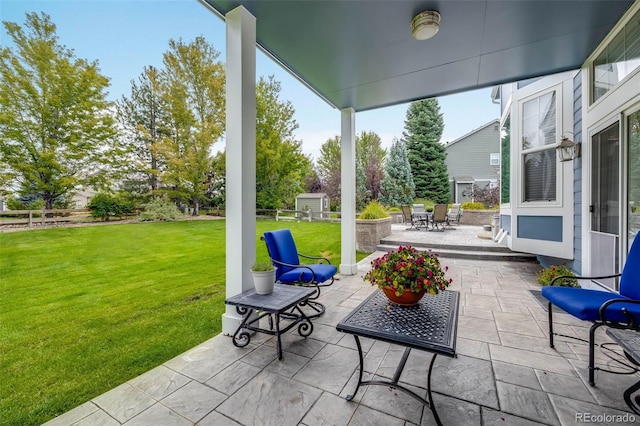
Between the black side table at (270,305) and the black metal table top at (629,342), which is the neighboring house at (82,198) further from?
the black metal table top at (629,342)

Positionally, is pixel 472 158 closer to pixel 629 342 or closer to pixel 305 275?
pixel 305 275

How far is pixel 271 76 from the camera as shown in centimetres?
1531

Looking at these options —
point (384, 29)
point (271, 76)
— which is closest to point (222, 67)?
point (271, 76)

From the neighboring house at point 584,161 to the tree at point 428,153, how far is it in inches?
468

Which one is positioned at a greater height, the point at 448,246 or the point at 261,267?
the point at 261,267

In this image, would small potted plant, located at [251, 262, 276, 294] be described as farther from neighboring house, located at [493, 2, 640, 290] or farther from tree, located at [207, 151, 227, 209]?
tree, located at [207, 151, 227, 209]

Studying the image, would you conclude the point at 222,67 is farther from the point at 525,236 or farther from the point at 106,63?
the point at 525,236

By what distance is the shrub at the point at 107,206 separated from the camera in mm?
10617

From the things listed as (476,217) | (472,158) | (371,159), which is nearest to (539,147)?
(476,217)

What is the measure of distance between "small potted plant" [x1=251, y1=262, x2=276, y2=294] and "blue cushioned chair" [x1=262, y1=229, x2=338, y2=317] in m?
0.48

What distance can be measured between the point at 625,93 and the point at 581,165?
4.13ft

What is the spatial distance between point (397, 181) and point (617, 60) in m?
12.5

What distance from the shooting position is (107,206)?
10953 mm

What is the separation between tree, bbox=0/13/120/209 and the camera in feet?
24.1
